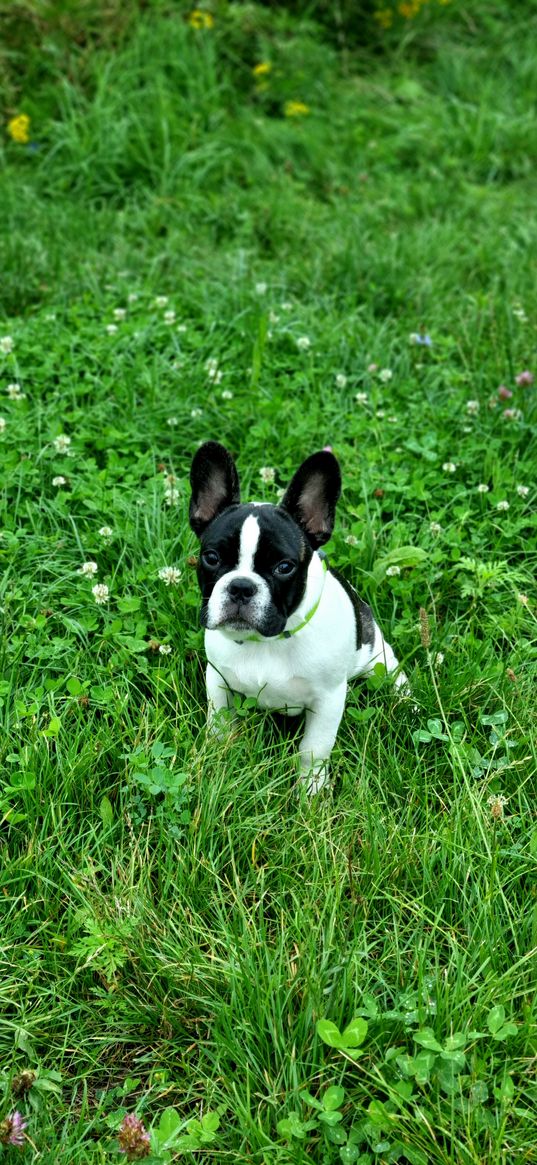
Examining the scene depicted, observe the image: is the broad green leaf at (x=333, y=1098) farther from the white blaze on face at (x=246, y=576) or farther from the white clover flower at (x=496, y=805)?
the white blaze on face at (x=246, y=576)

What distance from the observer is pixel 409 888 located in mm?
2832

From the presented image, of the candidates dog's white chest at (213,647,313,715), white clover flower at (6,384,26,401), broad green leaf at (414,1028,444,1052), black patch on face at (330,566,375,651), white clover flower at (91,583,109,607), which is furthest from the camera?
white clover flower at (6,384,26,401)

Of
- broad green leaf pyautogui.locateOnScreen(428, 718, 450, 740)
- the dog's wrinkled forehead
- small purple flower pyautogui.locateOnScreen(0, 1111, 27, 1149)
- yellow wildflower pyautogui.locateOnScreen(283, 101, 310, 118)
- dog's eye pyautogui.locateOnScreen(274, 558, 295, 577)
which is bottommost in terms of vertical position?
small purple flower pyautogui.locateOnScreen(0, 1111, 27, 1149)

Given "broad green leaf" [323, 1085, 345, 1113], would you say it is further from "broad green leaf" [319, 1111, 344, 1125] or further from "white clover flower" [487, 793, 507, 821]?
"white clover flower" [487, 793, 507, 821]

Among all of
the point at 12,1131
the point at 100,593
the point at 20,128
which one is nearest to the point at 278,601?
the point at 100,593

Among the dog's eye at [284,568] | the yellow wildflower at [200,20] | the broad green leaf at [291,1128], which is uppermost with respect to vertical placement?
the yellow wildflower at [200,20]

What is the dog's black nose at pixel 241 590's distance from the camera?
8.93ft

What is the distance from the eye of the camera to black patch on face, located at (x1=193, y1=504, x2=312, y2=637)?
281 centimetres

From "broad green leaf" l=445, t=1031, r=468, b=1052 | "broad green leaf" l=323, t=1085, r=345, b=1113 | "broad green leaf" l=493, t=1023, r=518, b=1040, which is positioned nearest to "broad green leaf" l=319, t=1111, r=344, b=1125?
"broad green leaf" l=323, t=1085, r=345, b=1113

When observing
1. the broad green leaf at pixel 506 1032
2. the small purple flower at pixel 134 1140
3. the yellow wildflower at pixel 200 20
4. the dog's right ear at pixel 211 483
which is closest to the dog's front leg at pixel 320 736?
the dog's right ear at pixel 211 483

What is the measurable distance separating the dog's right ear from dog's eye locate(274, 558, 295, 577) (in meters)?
0.31

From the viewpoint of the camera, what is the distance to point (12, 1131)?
2.27 metres

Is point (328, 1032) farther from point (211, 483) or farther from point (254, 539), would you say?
point (211, 483)

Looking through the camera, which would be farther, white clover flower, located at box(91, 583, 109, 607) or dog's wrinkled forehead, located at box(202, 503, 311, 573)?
white clover flower, located at box(91, 583, 109, 607)
